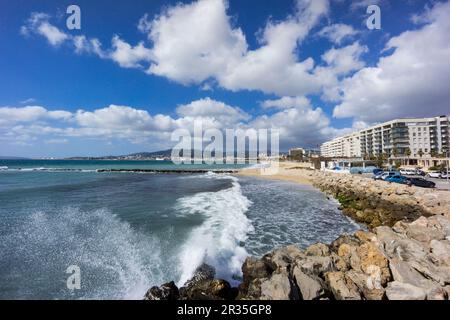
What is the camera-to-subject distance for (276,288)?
Result: 6434 millimetres

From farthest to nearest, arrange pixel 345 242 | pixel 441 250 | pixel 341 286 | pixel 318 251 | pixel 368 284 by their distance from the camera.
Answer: pixel 345 242 < pixel 318 251 < pixel 441 250 < pixel 368 284 < pixel 341 286

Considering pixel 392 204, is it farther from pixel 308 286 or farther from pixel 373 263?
pixel 308 286

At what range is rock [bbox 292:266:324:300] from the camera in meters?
6.33

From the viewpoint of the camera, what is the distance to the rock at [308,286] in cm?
633

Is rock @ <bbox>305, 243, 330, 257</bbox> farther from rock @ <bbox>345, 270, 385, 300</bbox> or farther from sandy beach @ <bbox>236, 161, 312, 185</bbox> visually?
sandy beach @ <bbox>236, 161, 312, 185</bbox>

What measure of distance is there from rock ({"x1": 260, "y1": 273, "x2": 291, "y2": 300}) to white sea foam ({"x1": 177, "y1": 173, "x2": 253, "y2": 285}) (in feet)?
9.29

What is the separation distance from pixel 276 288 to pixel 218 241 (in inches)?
261

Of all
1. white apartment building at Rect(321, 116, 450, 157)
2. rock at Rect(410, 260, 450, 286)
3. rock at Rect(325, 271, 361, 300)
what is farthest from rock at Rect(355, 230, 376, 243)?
white apartment building at Rect(321, 116, 450, 157)

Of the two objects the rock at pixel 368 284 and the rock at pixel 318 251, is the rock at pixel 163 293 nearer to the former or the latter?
the rock at pixel 318 251

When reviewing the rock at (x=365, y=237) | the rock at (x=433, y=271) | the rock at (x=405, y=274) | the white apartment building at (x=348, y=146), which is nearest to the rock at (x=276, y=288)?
the rock at (x=405, y=274)

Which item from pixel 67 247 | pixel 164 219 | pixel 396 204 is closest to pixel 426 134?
pixel 396 204

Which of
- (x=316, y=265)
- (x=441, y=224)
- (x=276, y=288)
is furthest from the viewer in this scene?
(x=441, y=224)

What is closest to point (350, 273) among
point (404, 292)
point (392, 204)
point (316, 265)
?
point (316, 265)

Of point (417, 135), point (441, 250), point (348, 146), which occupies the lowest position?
point (441, 250)
